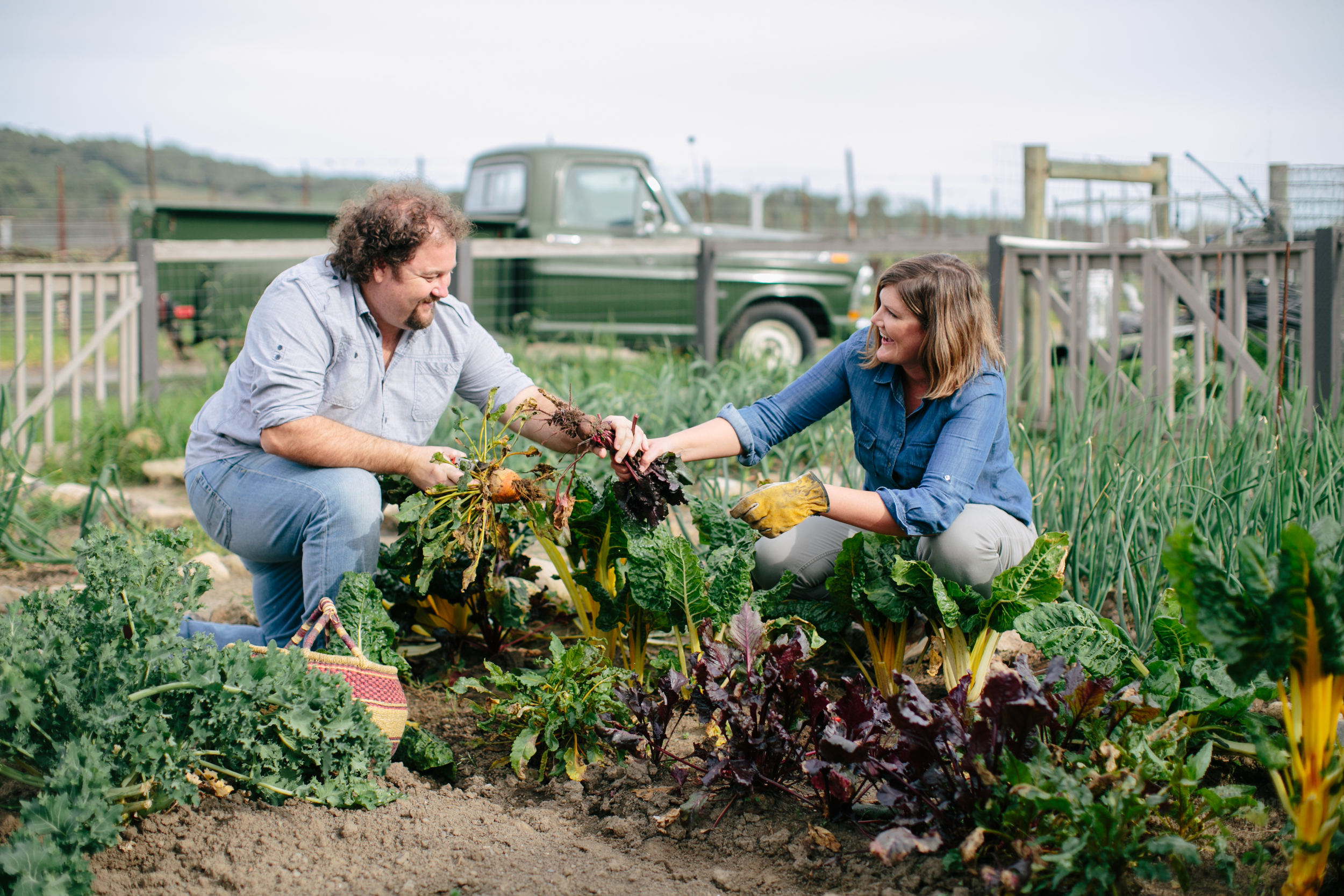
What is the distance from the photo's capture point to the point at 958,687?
5.75 feet

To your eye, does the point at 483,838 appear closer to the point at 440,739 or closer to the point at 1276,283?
the point at 440,739

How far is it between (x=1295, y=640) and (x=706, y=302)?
6283 mm

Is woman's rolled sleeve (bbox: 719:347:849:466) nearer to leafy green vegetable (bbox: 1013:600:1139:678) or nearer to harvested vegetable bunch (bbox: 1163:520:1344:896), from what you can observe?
leafy green vegetable (bbox: 1013:600:1139:678)

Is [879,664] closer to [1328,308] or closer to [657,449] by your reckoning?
[657,449]

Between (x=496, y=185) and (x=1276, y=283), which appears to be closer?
(x=1276, y=283)

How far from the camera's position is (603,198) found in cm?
801

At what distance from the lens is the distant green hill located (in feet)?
91.2

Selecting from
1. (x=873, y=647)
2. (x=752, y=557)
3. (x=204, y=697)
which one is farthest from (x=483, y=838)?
(x=873, y=647)

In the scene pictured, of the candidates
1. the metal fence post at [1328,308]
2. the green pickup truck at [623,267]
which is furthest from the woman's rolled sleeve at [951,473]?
the green pickup truck at [623,267]

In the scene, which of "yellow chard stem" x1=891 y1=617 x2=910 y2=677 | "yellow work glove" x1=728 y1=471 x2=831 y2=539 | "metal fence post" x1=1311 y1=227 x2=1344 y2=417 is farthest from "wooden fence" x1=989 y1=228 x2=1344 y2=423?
"yellow work glove" x1=728 y1=471 x2=831 y2=539

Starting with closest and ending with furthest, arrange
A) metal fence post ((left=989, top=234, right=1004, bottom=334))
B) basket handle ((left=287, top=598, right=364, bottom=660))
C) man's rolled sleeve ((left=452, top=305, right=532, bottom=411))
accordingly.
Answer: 1. basket handle ((left=287, top=598, right=364, bottom=660))
2. man's rolled sleeve ((left=452, top=305, right=532, bottom=411))
3. metal fence post ((left=989, top=234, right=1004, bottom=334))

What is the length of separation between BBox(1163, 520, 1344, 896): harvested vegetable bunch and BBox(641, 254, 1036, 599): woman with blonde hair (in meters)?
0.77

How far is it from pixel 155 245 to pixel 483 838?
15.7ft

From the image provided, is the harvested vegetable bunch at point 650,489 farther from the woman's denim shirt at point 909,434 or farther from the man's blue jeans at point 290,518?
the man's blue jeans at point 290,518
